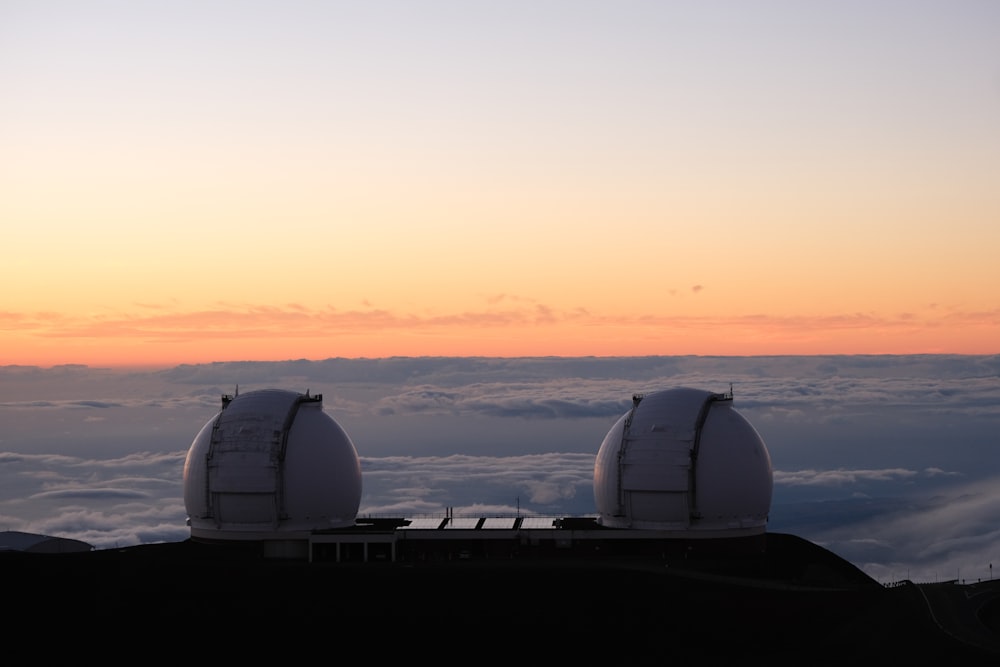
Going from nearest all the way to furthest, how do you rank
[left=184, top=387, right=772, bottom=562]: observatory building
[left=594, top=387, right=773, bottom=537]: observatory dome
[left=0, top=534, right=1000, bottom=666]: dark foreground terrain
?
[left=0, top=534, right=1000, bottom=666]: dark foreground terrain < [left=184, top=387, right=772, bottom=562]: observatory building < [left=594, top=387, right=773, bottom=537]: observatory dome

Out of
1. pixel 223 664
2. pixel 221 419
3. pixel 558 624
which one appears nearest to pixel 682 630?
pixel 558 624

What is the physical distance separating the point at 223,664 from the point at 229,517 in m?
17.5

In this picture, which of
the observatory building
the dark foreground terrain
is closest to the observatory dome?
the observatory building

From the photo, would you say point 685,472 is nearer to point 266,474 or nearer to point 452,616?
point 452,616

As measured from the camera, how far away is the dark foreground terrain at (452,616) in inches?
2025

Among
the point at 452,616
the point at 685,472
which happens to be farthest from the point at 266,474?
the point at 685,472

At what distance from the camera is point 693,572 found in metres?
62.9

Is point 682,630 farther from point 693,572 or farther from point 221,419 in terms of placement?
point 221,419

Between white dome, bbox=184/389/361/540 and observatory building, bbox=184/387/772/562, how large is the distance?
2.1 inches

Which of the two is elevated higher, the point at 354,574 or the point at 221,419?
the point at 221,419

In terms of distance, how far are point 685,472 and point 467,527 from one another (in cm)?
1204

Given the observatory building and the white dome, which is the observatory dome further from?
the white dome

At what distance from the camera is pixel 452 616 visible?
5488 centimetres

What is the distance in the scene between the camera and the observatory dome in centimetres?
6750
